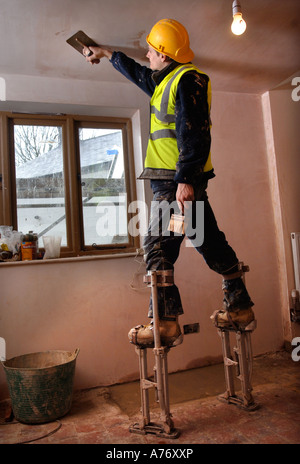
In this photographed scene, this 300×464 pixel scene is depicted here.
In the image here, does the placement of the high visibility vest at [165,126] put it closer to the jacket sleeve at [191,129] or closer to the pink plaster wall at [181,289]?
the jacket sleeve at [191,129]

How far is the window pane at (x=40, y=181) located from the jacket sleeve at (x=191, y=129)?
4.39 feet

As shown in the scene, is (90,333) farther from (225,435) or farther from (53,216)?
(225,435)

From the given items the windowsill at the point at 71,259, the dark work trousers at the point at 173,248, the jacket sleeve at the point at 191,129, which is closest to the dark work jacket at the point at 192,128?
the jacket sleeve at the point at 191,129

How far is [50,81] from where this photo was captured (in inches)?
97.0

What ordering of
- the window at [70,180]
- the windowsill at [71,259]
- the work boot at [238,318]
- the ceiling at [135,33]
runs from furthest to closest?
the window at [70,180] → the windowsill at [71,259] → the ceiling at [135,33] → the work boot at [238,318]

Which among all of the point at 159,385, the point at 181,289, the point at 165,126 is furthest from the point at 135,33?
the point at 159,385

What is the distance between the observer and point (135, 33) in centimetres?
211

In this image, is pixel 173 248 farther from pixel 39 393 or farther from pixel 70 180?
pixel 70 180

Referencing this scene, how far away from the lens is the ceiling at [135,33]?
1.88 meters

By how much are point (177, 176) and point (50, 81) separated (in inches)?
58.7

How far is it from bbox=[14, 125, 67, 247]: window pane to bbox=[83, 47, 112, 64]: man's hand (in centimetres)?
68

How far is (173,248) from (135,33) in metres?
1.37

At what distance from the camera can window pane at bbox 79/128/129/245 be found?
2666 millimetres
